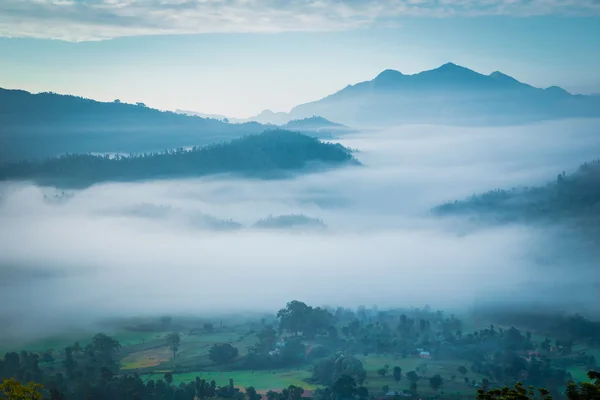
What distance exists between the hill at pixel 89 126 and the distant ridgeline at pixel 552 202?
77252mm

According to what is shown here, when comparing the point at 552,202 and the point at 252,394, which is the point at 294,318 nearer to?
the point at 252,394

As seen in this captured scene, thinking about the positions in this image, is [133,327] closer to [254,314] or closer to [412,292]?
[254,314]

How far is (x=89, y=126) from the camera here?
7062 inches

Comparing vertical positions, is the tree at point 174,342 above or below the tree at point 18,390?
below

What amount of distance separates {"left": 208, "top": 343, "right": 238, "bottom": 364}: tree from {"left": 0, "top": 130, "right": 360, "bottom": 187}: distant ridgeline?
87.6m

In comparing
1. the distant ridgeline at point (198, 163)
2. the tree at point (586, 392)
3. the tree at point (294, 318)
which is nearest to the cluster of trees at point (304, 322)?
the tree at point (294, 318)

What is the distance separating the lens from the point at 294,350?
227 ft

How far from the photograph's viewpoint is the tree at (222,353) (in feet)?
219

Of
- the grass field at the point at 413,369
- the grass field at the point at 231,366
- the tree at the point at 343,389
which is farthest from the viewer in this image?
the grass field at the point at 231,366

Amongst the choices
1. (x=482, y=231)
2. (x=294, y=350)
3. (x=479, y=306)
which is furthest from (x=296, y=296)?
(x=482, y=231)

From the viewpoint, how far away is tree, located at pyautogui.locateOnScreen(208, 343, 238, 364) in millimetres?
66812

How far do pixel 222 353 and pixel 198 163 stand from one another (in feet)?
311

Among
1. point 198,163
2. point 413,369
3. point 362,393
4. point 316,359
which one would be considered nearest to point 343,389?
point 362,393

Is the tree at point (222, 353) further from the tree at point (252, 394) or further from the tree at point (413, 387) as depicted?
the tree at point (413, 387)
